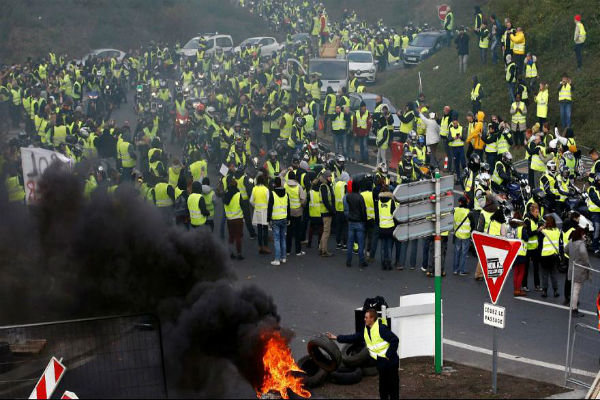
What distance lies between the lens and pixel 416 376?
1251 cm

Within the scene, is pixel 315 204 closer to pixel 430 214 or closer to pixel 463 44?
pixel 430 214

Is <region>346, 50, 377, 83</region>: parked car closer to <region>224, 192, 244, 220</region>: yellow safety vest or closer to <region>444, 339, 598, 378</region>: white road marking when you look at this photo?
<region>224, 192, 244, 220</region>: yellow safety vest

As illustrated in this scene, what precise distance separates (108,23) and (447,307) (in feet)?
135

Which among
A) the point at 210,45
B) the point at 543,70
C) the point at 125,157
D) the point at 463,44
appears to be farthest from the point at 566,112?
the point at 210,45

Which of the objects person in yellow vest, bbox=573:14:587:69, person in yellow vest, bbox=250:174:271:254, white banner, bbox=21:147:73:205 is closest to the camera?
white banner, bbox=21:147:73:205

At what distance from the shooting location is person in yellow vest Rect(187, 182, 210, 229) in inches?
692

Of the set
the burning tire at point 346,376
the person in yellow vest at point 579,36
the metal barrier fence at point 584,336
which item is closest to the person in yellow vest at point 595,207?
the metal barrier fence at point 584,336

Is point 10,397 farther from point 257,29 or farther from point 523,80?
point 257,29

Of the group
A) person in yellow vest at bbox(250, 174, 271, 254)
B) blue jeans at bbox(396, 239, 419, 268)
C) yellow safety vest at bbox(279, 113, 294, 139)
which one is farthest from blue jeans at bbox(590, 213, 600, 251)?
yellow safety vest at bbox(279, 113, 294, 139)

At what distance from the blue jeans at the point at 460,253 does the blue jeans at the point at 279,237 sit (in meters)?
3.13

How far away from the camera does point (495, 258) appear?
11508mm

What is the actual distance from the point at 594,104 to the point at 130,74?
20481mm

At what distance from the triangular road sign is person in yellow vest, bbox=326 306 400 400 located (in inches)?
56.5

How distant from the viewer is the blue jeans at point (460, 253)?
16.8 m
